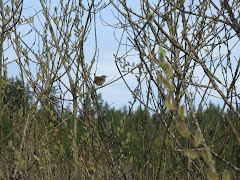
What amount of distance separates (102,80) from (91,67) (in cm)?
338

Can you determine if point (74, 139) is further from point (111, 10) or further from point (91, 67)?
point (111, 10)

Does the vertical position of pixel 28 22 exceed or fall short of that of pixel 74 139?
it exceeds it

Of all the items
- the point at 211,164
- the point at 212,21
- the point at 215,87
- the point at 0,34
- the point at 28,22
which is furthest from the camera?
the point at 28,22

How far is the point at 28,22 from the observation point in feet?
11.3

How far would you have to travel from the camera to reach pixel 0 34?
10.00 ft

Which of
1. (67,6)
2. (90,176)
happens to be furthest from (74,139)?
(67,6)

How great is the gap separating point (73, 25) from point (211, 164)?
6.99 feet

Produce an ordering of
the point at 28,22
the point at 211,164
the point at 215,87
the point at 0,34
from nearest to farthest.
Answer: the point at 211,164, the point at 215,87, the point at 0,34, the point at 28,22

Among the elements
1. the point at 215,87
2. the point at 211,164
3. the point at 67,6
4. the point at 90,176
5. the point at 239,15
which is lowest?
the point at 90,176

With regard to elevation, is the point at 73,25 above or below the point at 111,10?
below

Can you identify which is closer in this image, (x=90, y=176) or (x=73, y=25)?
(x=90, y=176)

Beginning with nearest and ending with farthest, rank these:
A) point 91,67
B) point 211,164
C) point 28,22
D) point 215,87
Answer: point 211,164
point 215,87
point 91,67
point 28,22

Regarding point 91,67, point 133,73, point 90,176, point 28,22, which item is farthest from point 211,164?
point 28,22

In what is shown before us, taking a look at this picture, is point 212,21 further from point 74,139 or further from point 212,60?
point 74,139
